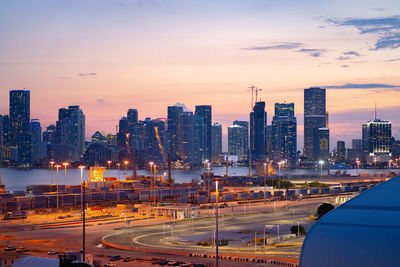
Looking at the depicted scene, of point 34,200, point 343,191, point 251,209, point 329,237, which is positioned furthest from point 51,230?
point 343,191

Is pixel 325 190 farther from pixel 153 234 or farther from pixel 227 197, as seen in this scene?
pixel 153 234

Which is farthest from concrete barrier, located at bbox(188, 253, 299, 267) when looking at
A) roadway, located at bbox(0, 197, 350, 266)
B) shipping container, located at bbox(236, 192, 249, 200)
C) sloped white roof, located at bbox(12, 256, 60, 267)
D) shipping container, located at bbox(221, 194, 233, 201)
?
shipping container, located at bbox(236, 192, 249, 200)

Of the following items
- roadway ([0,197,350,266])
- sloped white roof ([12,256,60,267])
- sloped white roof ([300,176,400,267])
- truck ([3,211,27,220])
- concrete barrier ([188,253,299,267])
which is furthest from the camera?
truck ([3,211,27,220])

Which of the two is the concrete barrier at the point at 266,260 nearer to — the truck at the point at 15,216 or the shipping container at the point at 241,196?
the truck at the point at 15,216

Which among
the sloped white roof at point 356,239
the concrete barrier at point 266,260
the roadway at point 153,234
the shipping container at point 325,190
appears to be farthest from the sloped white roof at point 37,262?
the shipping container at point 325,190

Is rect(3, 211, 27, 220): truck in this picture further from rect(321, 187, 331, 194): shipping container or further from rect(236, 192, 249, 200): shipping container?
rect(321, 187, 331, 194): shipping container

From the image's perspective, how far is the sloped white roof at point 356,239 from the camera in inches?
405

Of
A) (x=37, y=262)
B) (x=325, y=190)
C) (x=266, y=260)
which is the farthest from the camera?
(x=325, y=190)

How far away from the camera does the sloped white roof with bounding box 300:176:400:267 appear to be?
33.8 feet

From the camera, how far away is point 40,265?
17875 mm

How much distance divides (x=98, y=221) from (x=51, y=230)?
28.9 ft

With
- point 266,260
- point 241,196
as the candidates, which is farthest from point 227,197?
point 266,260

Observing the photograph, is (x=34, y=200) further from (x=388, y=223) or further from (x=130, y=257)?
(x=388, y=223)

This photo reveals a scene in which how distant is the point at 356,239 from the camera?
422 inches
